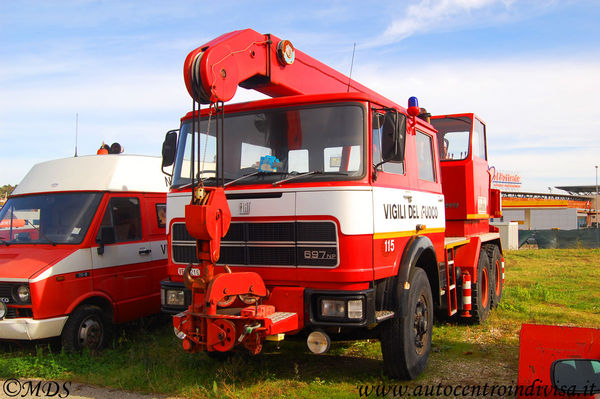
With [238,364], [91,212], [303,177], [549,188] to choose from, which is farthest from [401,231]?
[549,188]

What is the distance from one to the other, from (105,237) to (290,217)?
3291 millimetres

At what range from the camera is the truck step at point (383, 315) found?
16.0 ft

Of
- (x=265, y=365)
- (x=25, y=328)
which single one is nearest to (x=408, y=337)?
(x=265, y=365)

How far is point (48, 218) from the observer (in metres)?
7.29

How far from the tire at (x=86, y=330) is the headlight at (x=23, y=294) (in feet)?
1.87

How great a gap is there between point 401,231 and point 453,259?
2.74 metres

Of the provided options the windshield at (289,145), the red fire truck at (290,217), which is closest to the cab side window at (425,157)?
the red fire truck at (290,217)

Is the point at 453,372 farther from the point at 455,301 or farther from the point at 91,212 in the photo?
the point at 91,212

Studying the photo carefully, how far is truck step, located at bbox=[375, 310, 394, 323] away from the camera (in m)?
4.89

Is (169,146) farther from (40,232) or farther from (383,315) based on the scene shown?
(383,315)

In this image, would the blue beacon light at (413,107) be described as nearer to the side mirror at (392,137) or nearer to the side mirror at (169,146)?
the side mirror at (392,137)

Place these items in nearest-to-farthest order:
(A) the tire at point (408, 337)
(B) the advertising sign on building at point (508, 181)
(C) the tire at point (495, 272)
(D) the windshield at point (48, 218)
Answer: (A) the tire at point (408, 337), (D) the windshield at point (48, 218), (C) the tire at point (495, 272), (B) the advertising sign on building at point (508, 181)

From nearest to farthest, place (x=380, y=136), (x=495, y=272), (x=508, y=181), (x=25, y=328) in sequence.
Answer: (x=380, y=136) → (x=25, y=328) → (x=495, y=272) → (x=508, y=181)

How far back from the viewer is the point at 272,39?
5.91m
